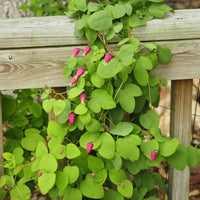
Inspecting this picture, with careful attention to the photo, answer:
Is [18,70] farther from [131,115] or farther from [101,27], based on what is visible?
[131,115]

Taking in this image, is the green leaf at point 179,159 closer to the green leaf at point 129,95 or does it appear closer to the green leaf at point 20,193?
the green leaf at point 129,95

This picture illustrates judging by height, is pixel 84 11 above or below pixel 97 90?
above

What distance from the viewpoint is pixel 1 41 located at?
5.58 ft

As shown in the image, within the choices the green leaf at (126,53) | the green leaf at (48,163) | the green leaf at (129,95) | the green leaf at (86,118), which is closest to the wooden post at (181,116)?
the green leaf at (129,95)

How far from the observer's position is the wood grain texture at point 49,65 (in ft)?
5.66

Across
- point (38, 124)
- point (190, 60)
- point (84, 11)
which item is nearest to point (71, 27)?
point (84, 11)

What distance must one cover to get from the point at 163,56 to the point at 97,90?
0.33 meters

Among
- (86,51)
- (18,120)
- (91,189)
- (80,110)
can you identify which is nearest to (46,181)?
(91,189)

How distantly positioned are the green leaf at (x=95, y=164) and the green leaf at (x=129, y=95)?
262 mm

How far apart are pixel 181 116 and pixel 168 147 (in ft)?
0.97

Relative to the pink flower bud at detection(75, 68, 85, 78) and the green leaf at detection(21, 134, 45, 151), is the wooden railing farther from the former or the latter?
the green leaf at detection(21, 134, 45, 151)

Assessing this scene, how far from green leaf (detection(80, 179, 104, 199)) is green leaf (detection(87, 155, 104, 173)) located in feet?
0.19

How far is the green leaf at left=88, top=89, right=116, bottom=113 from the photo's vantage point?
5.37ft

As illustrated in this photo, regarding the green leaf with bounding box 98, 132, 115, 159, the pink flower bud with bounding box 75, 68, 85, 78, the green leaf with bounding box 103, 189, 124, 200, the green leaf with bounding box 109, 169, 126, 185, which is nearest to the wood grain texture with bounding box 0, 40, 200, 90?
the pink flower bud with bounding box 75, 68, 85, 78
